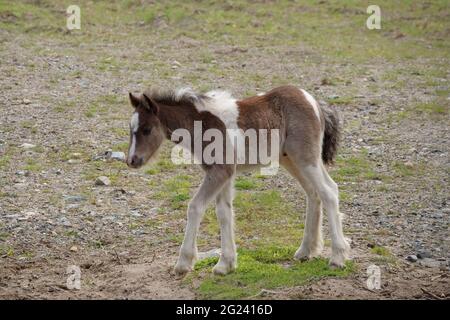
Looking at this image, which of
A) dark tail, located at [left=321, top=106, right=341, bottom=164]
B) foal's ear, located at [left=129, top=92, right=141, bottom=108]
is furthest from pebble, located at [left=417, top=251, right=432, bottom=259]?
foal's ear, located at [left=129, top=92, right=141, bottom=108]

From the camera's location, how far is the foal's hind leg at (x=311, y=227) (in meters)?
9.20

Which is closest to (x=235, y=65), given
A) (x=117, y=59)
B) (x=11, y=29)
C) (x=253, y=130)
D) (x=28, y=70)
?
(x=117, y=59)

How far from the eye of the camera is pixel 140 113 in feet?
29.1

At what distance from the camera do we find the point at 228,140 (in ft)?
28.7

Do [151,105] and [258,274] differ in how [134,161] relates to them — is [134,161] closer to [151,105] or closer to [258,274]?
[151,105]

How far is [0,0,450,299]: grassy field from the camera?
909 centimetres

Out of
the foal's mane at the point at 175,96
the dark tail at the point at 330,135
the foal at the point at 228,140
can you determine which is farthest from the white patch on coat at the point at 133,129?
the dark tail at the point at 330,135

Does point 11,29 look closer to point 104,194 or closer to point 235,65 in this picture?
point 235,65

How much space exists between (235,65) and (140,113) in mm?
12303

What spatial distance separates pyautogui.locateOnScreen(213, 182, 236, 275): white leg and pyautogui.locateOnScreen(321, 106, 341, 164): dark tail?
1437 mm

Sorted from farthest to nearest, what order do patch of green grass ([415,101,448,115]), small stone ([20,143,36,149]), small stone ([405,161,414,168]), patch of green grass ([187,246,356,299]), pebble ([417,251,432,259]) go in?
patch of green grass ([415,101,448,115]) → small stone ([20,143,36,149]) → small stone ([405,161,414,168]) → pebble ([417,251,432,259]) → patch of green grass ([187,246,356,299])

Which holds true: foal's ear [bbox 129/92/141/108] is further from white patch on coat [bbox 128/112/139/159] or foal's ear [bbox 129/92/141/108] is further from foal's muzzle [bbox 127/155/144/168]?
foal's muzzle [bbox 127/155/144/168]

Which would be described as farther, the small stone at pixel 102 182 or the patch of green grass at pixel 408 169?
the patch of green grass at pixel 408 169

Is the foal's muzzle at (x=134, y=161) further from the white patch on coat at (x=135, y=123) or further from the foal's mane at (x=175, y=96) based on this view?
the foal's mane at (x=175, y=96)
